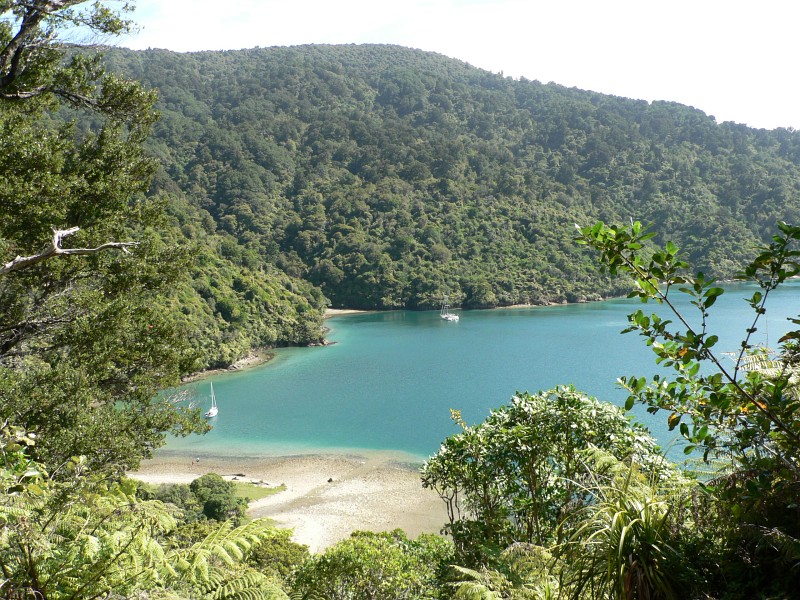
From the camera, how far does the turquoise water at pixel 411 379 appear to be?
23.8 meters

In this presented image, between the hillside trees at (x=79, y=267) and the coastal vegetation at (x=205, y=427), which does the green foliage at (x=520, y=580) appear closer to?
the coastal vegetation at (x=205, y=427)

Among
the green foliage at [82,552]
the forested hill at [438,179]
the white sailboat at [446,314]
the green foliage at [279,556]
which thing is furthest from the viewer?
the forested hill at [438,179]

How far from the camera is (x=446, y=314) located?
57.6 meters

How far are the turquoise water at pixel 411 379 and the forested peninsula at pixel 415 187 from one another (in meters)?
6.29

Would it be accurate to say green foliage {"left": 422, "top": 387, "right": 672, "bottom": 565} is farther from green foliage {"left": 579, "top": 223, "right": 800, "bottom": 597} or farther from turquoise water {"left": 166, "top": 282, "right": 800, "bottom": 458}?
turquoise water {"left": 166, "top": 282, "right": 800, "bottom": 458}

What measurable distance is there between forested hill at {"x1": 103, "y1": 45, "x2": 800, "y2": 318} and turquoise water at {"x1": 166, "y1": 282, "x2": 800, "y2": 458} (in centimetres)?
1205

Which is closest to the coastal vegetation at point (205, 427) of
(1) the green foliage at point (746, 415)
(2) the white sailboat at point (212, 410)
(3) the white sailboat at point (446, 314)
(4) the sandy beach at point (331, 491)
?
(1) the green foliage at point (746, 415)

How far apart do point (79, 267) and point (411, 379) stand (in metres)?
26.9

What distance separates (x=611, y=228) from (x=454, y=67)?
150403mm

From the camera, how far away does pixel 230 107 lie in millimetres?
100625

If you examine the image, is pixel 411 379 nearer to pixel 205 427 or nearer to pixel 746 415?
pixel 205 427

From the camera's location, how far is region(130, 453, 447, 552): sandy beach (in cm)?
1547

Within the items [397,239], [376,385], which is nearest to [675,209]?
[397,239]

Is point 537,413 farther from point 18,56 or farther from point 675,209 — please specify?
point 675,209
